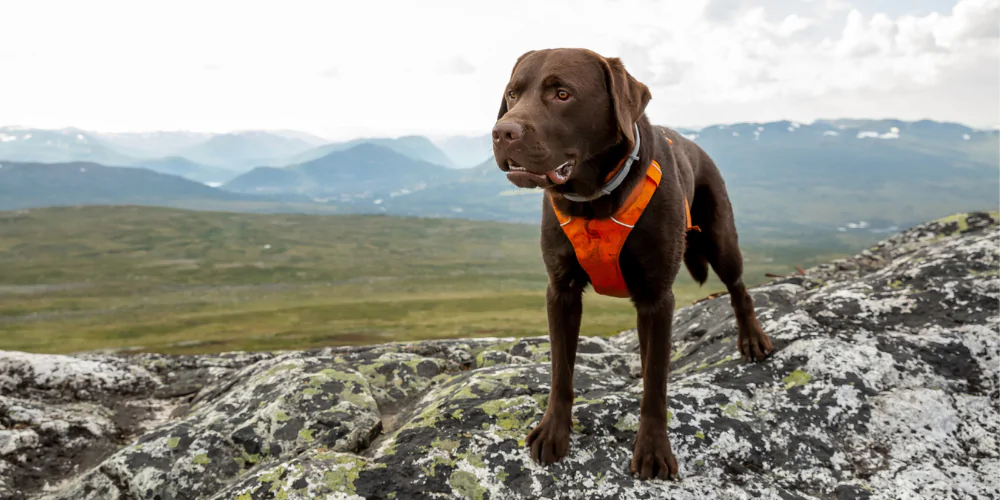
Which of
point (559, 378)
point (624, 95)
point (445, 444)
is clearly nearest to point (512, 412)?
point (559, 378)

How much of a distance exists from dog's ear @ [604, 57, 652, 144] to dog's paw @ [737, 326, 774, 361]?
11.4 feet

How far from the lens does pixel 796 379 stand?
6.41 m

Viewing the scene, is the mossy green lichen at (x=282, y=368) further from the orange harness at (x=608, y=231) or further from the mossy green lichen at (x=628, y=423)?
the orange harness at (x=608, y=231)

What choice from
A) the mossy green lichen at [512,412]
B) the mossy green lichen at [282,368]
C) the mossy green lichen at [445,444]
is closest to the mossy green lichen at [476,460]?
the mossy green lichen at [445,444]

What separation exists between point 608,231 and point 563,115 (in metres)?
1.13

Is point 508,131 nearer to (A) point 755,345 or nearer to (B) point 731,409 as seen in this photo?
(B) point 731,409

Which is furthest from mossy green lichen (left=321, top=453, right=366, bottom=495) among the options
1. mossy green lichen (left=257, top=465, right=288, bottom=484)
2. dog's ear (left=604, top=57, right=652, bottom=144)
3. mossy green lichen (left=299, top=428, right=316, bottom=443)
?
dog's ear (left=604, top=57, right=652, bottom=144)

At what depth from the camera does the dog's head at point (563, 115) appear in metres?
4.43

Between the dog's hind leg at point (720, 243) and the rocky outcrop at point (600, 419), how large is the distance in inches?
19.0

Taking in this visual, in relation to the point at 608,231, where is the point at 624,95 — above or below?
above

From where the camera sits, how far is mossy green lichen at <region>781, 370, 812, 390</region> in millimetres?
6336

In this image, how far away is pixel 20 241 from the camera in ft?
623

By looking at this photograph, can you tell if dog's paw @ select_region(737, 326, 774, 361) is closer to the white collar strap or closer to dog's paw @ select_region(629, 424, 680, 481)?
dog's paw @ select_region(629, 424, 680, 481)

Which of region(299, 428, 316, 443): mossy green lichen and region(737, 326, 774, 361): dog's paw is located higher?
region(737, 326, 774, 361): dog's paw
